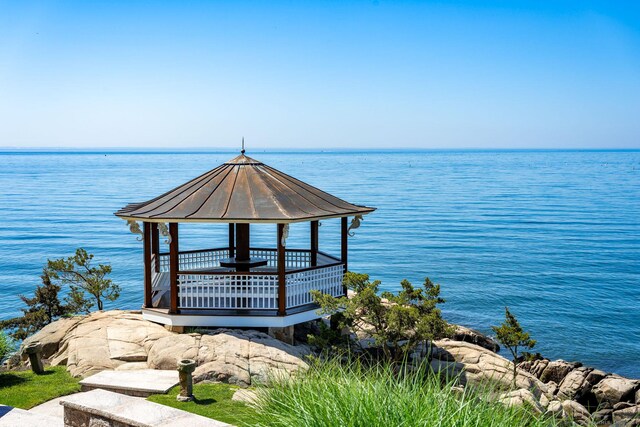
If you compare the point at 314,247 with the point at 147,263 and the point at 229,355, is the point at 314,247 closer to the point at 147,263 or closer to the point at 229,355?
the point at 147,263

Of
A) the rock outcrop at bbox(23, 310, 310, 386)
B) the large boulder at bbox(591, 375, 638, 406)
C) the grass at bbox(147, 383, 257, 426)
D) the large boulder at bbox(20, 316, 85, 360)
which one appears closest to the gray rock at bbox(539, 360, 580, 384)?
the large boulder at bbox(591, 375, 638, 406)

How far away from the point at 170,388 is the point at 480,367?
26.3 ft

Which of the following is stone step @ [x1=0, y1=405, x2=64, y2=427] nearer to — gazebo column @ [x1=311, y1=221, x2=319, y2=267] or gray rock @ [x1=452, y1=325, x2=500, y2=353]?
gazebo column @ [x1=311, y1=221, x2=319, y2=267]

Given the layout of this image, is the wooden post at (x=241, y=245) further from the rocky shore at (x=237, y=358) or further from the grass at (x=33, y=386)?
the grass at (x=33, y=386)

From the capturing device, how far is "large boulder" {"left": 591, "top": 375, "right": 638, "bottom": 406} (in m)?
17.8

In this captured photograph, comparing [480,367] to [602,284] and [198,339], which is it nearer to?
[198,339]

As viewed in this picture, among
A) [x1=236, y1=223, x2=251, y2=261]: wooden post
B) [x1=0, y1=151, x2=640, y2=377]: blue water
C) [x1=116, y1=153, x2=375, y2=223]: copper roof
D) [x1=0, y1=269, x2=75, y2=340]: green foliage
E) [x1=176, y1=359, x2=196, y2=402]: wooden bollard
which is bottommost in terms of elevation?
[x1=0, y1=151, x2=640, y2=377]: blue water

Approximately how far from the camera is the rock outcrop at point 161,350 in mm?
13664

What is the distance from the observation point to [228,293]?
52.1 feet

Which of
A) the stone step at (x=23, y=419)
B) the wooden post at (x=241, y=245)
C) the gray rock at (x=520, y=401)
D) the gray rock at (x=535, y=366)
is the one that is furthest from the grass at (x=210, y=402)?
the gray rock at (x=535, y=366)

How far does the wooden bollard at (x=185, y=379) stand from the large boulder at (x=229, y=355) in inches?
66.1

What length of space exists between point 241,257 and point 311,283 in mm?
1937

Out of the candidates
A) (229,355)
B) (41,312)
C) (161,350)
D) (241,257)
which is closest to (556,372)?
(241,257)

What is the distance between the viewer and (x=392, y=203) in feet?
233
